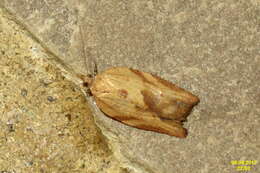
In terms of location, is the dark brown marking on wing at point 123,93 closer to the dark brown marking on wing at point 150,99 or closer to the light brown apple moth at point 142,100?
the light brown apple moth at point 142,100

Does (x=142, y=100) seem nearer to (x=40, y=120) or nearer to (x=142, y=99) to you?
(x=142, y=99)

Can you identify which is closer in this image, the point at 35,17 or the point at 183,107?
the point at 183,107

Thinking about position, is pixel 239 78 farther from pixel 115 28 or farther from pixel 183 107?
pixel 115 28

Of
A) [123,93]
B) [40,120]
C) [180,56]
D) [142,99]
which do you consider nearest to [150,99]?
[142,99]

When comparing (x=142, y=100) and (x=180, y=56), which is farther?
(x=180, y=56)

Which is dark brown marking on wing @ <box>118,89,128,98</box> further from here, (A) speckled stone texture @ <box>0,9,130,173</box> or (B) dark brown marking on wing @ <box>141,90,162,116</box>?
(A) speckled stone texture @ <box>0,9,130,173</box>

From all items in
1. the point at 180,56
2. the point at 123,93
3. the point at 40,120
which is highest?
the point at 180,56

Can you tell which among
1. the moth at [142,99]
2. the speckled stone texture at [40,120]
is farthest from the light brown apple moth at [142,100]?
the speckled stone texture at [40,120]

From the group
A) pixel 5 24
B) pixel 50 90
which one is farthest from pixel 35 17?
pixel 50 90
